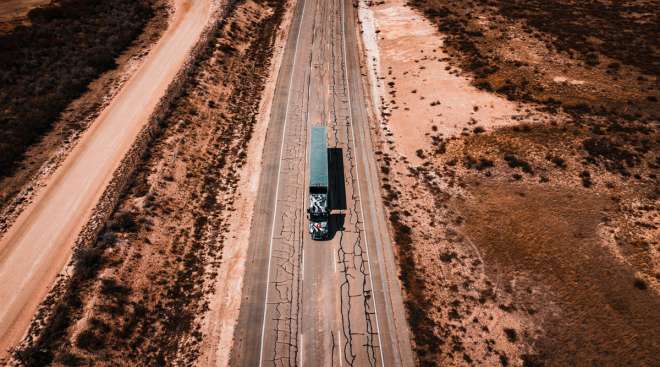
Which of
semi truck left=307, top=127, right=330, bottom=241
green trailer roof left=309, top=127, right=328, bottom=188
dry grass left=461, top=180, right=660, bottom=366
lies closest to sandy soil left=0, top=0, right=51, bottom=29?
green trailer roof left=309, top=127, right=328, bottom=188

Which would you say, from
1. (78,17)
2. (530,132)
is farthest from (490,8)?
(78,17)

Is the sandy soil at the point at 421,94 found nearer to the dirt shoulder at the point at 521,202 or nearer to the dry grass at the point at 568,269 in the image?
the dirt shoulder at the point at 521,202

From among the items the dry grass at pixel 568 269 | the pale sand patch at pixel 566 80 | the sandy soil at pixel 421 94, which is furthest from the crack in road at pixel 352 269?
the pale sand patch at pixel 566 80

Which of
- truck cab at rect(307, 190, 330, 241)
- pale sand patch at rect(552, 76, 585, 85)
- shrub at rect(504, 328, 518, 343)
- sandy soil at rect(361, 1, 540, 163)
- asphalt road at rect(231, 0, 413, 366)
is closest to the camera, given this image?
asphalt road at rect(231, 0, 413, 366)

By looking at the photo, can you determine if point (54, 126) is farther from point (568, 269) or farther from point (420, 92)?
point (568, 269)

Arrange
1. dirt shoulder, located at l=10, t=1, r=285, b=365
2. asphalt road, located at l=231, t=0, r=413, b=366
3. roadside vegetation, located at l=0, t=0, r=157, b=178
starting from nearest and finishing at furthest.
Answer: dirt shoulder, located at l=10, t=1, r=285, b=365 → asphalt road, located at l=231, t=0, r=413, b=366 → roadside vegetation, located at l=0, t=0, r=157, b=178

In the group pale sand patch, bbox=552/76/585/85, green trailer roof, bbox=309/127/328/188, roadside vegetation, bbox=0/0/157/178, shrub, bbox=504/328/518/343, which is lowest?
shrub, bbox=504/328/518/343

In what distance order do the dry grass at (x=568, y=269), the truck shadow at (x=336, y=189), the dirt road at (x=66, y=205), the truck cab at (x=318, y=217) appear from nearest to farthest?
the dry grass at (x=568, y=269) → the dirt road at (x=66, y=205) → the truck cab at (x=318, y=217) → the truck shadow at (x=336, y=189)

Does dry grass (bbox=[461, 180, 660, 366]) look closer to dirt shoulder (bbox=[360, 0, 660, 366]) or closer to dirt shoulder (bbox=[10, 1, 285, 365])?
dirt shoulder (bbox=[360, 0, 660, 366])

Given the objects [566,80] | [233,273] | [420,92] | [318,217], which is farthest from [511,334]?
[566,80]
